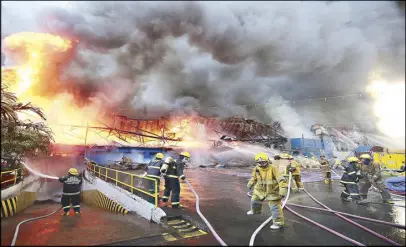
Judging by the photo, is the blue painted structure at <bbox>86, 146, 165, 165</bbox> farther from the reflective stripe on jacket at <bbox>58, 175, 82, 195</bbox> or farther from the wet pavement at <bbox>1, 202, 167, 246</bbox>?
the wet pavement at <bbox>1, 202, 167, 246</bbox>

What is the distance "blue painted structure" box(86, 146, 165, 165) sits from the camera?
23.0 m

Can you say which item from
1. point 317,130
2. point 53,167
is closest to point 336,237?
point 53,167

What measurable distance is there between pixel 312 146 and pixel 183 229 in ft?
94.6

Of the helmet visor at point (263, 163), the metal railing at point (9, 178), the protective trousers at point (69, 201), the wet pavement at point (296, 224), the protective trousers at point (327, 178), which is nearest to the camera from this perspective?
the wet pavement at point (296, 224)

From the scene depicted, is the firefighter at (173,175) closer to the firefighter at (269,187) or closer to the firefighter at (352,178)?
the firefighter at (269,187)

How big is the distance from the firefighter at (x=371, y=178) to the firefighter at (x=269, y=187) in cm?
430

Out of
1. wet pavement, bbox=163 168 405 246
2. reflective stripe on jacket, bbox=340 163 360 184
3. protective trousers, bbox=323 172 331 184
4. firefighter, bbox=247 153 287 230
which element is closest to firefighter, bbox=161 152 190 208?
wet pavement, bbox=163 168 405 246

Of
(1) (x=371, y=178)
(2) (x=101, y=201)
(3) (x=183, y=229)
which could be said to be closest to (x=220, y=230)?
(3) (x=183, y=229)

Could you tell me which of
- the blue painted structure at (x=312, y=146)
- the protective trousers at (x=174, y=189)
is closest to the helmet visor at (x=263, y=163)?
the protective trousers at (x=174, y=189)

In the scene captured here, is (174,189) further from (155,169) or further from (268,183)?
(268,183)

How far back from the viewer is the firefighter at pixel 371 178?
281 inches

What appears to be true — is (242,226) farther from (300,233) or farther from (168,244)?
(168,244)

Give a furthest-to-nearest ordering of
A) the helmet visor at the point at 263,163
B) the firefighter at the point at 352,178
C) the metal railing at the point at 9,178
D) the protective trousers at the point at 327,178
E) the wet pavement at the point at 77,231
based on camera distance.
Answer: the protective trousers at the point at 327,178, the firefighter at the point at 352,178, the metal railing at the point at 9,178, the helmet visor at the point at 263,163, the wet pavement at the point at 77,231

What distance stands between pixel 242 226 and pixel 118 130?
24.0 meters
